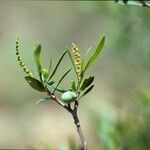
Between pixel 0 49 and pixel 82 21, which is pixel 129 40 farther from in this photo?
pixel 82 21

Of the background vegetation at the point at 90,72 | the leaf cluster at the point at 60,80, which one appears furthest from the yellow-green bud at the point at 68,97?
the background vegetation at the point at 90,72

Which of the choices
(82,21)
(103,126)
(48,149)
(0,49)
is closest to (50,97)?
(48,149)

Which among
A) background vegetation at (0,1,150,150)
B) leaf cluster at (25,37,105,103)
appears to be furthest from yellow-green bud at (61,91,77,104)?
background vegetation at (0,1,150,150)

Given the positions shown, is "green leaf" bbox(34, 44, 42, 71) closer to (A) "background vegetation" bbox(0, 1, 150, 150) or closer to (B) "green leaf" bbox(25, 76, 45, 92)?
(B) "green leaf" bbox(25, 76, 45, 92)

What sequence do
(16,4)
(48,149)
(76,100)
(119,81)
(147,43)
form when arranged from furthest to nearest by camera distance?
1. (16,4)
2. (119,81)
3. (147,43)
4. (48,149)
5. (76,100)

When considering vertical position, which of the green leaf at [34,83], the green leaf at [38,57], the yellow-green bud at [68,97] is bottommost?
the yellow-green bud at [68,97]

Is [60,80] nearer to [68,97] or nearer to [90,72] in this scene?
[68,97]

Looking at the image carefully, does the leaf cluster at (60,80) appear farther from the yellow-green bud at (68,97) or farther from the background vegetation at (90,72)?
the background vegetation at (90,72)

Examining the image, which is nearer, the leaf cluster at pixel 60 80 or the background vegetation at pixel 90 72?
the leaf cluster at pixel 60 80
